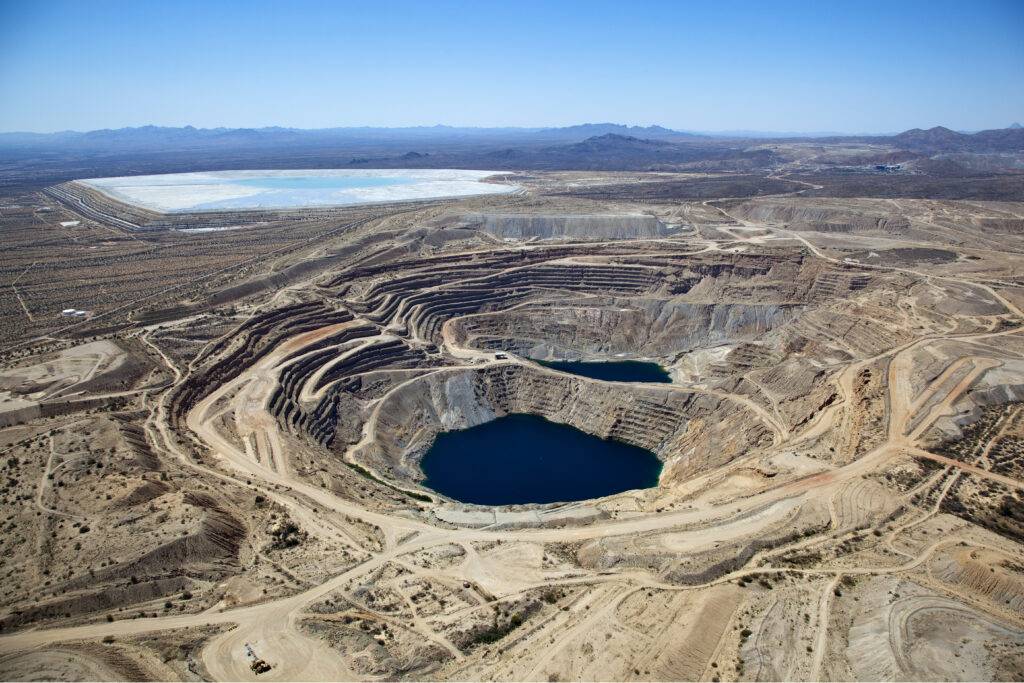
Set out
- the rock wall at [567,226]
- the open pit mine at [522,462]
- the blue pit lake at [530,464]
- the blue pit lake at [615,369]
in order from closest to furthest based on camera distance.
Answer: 1. the open pit mine at [522,462]
2. the blue pit lake at [530,464]
3. the blue pit lake at [615,369]
4. the rock wall at [567,226]

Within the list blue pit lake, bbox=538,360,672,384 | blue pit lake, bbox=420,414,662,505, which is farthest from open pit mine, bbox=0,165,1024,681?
blue pit lake, bbox=538,360,672,384

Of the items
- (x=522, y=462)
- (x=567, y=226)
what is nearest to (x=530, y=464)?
(x=522, y=462)

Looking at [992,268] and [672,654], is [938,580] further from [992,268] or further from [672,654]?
[992,268]

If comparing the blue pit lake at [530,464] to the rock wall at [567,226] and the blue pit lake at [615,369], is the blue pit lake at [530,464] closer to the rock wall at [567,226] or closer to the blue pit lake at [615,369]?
the blue pit lake at [615,369]

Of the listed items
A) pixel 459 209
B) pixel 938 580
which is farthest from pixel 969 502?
pixel 459 209

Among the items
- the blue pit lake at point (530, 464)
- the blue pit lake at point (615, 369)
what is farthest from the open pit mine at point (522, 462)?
the blue pit lake at point (615, 369)

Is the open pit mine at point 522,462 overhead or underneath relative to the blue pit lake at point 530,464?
overhead

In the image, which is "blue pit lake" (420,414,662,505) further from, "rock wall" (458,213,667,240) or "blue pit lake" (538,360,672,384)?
"rock wall" (458,213,667,240)

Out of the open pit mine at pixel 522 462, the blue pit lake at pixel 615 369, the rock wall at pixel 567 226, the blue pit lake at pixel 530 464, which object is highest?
the rock wall at pixel 567 226
